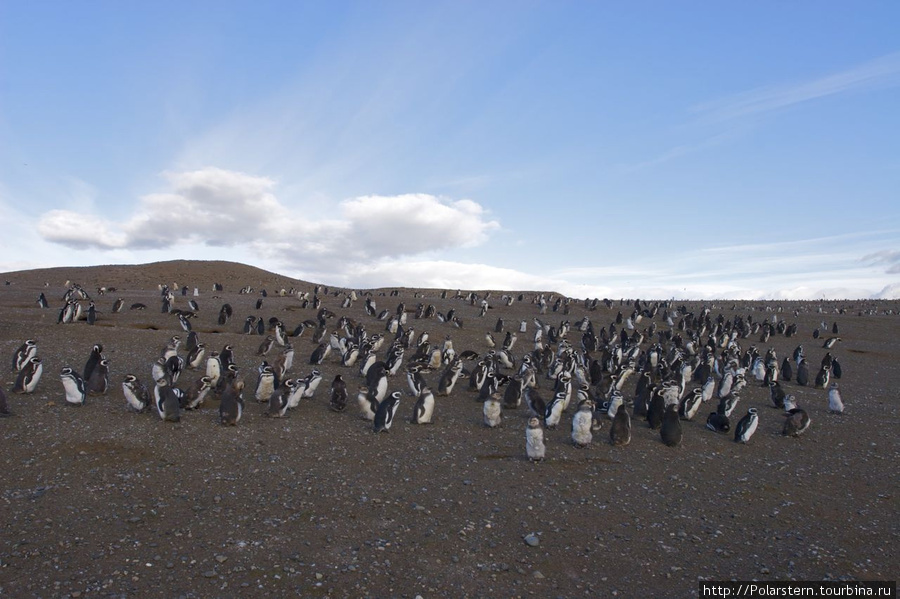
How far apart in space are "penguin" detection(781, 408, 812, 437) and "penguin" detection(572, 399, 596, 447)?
16.0 feet

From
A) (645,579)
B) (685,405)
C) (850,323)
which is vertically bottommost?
(645,579)

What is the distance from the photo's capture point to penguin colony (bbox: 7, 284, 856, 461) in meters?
12.1

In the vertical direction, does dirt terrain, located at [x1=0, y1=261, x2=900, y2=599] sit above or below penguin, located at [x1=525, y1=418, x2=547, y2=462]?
below

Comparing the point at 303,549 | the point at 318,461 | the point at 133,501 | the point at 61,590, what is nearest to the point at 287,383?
the point at 318,461

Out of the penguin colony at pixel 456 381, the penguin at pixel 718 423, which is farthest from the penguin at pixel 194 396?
the penguin at pixel 718 423

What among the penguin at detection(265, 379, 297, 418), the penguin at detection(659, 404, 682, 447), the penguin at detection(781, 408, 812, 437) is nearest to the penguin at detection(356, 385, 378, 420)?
the penguin at detection(265, 379, 297, 418)

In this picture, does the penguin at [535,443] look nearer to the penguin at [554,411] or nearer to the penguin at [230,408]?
the penguin at [554,411]

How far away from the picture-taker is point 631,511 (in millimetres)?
8539

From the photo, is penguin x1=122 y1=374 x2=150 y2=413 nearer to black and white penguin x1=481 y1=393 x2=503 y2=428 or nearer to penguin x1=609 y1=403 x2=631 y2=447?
black and white penguin x1=481 y1=393 x2=503 y2=428

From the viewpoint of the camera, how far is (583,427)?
37.7 ft

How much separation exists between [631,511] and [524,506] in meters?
1.55

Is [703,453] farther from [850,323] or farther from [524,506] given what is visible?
[850,323]

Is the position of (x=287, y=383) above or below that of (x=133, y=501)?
above

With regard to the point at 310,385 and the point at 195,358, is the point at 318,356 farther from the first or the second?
the point at 310,385
